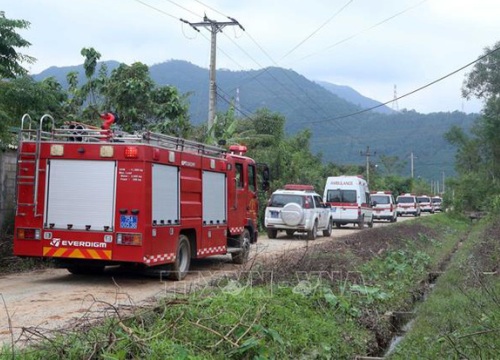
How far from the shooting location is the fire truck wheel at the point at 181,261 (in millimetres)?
11539

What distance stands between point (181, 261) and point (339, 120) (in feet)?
289

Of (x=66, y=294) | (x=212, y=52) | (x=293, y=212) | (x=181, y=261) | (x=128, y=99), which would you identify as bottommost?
(x=66, y=294)

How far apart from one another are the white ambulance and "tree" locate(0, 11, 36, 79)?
2061cm

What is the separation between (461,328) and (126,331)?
405 cm

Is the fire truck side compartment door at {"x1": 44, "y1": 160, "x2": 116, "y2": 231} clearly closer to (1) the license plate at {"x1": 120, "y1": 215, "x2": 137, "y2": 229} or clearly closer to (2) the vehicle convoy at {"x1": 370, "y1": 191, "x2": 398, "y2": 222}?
(1) the license plate at {"x1": 120, "y1": 215, "x2": 137, "y2": 229}

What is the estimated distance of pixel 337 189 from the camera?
1243 inches

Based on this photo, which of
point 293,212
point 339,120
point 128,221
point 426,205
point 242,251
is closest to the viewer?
point 128,221

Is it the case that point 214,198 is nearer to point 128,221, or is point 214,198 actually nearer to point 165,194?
point 165,194

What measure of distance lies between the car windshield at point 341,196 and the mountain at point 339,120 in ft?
150

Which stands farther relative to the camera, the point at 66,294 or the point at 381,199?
the point at 381,199

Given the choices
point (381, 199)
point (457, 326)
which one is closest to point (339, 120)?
point (381, 199)

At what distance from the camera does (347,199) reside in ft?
102

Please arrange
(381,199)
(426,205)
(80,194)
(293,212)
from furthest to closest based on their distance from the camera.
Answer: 1. (426,205)
2. (381,199)
3. (293,212)
4. (80,194)

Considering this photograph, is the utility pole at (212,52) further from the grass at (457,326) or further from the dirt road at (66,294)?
the grass at (457,326)
